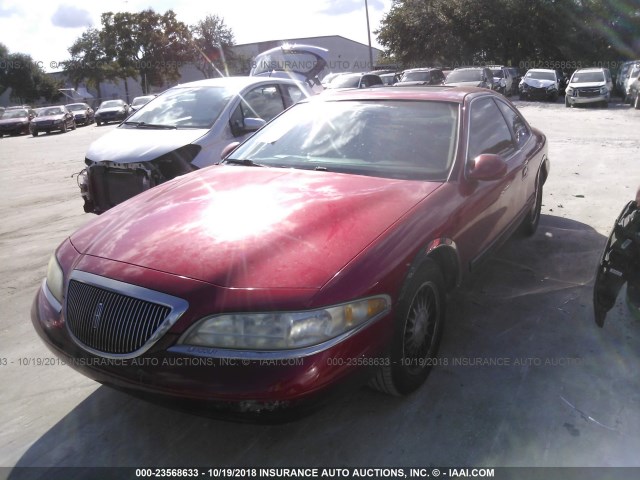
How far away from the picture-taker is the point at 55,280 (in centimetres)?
267

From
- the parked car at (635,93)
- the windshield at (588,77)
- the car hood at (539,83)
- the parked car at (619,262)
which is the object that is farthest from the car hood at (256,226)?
the car hood at (539,83)

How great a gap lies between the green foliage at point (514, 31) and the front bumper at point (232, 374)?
119ft

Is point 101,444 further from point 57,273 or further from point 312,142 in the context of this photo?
point 312,142

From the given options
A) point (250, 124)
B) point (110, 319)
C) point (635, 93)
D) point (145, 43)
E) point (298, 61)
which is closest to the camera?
point (110, 319)

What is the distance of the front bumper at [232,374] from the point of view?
207 centimetres

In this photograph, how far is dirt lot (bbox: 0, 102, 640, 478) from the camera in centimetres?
246

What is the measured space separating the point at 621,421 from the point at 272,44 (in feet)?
188

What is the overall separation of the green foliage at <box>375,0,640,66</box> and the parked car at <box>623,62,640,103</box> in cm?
1139

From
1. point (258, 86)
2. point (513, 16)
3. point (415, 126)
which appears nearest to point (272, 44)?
point (513, 16)

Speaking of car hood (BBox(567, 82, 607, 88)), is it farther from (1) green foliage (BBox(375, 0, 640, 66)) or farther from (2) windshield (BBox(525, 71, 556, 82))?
(1) green foliage (BBox(375, 0, 640, 66))

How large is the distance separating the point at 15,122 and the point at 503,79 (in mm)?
25018

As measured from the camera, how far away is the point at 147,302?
2199mm

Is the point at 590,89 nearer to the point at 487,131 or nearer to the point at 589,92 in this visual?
the point at 589,92

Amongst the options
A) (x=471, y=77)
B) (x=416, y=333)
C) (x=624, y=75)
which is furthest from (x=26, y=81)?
(x=416, y=333)
